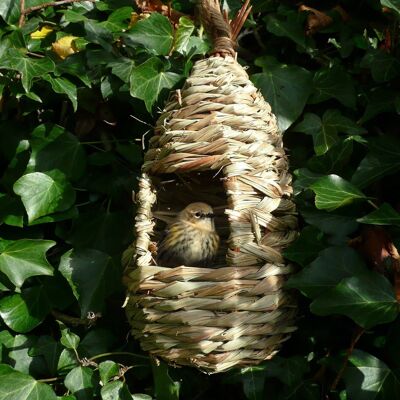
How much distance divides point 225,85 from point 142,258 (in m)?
0.44

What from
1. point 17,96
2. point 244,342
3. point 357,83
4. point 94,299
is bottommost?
point 94,299

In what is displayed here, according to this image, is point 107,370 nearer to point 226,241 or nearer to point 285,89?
point 226,241

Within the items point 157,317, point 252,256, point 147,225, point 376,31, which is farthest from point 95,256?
point 376,31

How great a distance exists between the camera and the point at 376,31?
1968 millimetres

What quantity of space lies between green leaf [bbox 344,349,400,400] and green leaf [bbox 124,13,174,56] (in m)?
0.97

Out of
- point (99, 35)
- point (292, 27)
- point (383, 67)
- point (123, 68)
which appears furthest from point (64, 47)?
point (383, 67)

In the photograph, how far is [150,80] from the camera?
5.83 feet

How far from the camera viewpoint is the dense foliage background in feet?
5.22

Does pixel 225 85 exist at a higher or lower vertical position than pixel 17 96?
higher

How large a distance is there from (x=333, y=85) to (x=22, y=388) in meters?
1.13

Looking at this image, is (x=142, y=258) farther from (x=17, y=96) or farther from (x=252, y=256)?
(x=17, y=96)

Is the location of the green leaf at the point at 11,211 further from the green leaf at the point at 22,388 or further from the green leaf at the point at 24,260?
the green leaf at the point at 22,388

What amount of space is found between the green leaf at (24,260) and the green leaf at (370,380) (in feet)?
2.53

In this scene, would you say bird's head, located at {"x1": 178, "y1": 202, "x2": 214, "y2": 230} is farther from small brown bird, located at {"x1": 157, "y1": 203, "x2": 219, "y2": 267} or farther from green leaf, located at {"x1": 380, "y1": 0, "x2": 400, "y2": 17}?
green leaf, located at {"x1": 380, "y1": 0, "x2": 400, "y2": 17}
